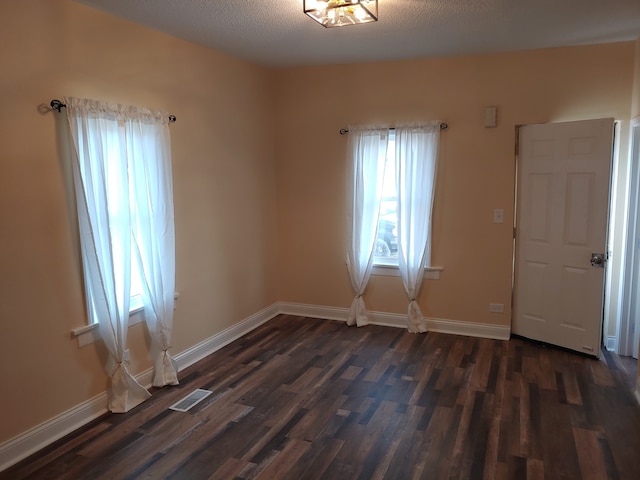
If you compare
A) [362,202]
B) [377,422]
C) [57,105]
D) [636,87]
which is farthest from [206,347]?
[636,87]

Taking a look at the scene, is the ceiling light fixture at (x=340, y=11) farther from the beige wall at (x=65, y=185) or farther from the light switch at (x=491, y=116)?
the light switch at (x=491, y=116)

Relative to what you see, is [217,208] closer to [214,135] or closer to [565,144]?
[214,135]

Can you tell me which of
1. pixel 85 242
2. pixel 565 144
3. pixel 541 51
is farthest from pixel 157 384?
pixel 541 51

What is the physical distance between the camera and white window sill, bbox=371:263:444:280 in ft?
14.8

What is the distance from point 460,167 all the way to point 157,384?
3.24 metres

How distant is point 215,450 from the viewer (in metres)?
2.65

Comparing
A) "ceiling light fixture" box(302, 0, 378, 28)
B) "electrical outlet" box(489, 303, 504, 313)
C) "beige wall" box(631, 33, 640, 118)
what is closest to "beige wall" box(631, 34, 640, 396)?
"beige wall" box(631, 33, 640, 118)

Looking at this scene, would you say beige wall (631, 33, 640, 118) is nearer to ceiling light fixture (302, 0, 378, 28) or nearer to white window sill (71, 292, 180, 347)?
ceiling light fixture (302, 0, 378, 28)

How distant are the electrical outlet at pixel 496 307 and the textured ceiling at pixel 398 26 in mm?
2318

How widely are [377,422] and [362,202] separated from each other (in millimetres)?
2288

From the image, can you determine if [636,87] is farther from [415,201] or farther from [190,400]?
[190,400]

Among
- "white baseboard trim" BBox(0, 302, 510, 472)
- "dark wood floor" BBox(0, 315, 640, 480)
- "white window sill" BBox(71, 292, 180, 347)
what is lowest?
"dark wood floor" BBox(0, 315, 640, 480)

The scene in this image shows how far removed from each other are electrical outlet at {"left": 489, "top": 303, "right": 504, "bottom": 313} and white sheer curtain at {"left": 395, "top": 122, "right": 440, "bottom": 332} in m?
0.65

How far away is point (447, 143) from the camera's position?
14.2ft
